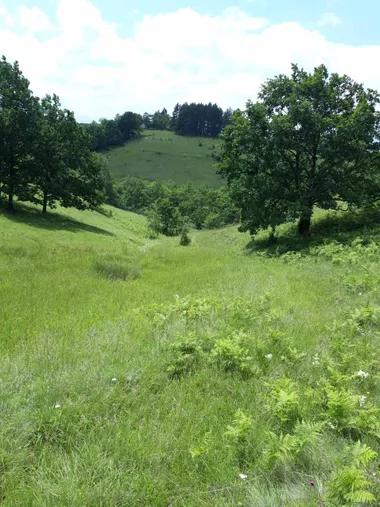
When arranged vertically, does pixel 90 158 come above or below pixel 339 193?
above

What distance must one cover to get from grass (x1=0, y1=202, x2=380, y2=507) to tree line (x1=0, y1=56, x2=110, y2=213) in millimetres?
27223

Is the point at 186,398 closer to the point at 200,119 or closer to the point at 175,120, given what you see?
the point at 200,119

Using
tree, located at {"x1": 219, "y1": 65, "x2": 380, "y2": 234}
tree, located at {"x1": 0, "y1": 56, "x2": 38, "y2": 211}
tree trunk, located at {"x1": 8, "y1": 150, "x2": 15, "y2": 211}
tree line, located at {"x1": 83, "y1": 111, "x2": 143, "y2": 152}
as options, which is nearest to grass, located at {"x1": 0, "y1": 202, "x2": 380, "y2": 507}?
tree, located at {"x1": 219, "y1": 65, "x2": 380, "y2": 234}

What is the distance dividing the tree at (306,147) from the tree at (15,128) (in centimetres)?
2169

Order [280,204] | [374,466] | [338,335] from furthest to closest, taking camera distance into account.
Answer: [280,204] → [338,335] → [374,466]

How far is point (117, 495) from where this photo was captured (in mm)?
2834

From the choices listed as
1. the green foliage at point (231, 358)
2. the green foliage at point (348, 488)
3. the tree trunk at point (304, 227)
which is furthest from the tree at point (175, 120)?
the green foliage at point (348, 488)

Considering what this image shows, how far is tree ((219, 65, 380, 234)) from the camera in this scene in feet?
61.8

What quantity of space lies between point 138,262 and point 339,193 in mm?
13075

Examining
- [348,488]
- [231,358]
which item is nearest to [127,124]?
[231,358]

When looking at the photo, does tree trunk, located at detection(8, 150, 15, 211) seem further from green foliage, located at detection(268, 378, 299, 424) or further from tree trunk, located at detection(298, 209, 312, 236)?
green foliage, located at detection(268, 378, 299, 424)

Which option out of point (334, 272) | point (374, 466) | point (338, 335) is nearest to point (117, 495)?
point (374, 466)

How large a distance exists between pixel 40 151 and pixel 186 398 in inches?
1359

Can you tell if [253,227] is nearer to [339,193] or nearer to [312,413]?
[339,193]
